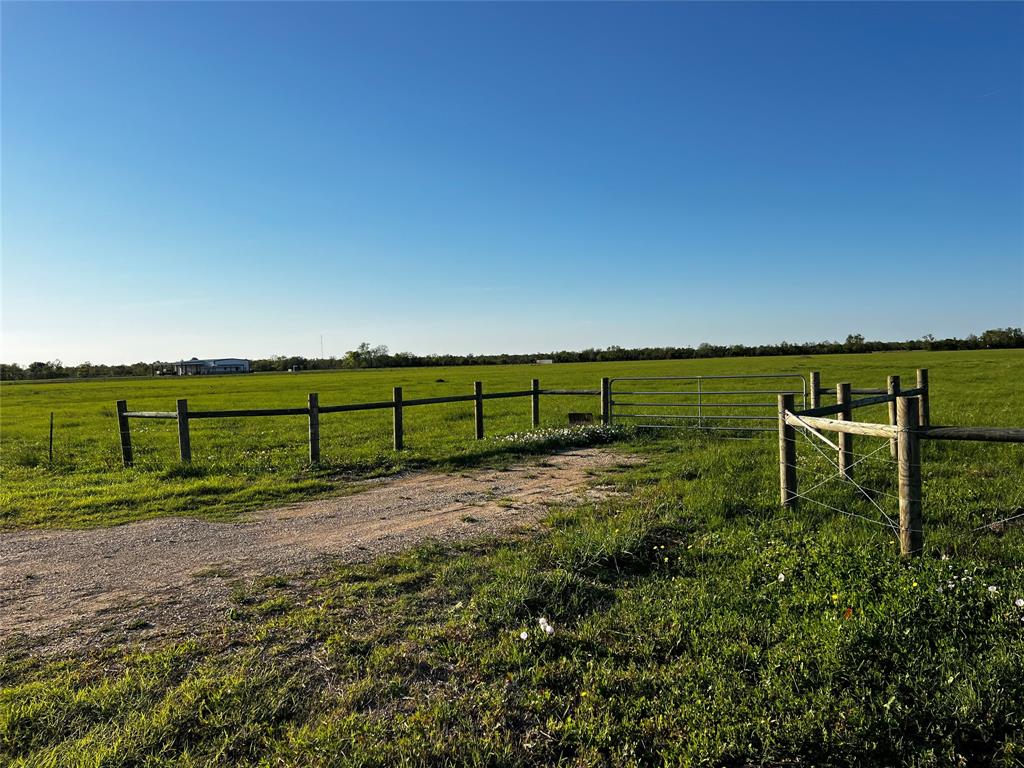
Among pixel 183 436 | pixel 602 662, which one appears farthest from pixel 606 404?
pixel 602 662

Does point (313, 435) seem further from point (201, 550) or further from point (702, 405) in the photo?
point (702, 405)

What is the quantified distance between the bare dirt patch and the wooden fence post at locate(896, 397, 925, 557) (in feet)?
13.0

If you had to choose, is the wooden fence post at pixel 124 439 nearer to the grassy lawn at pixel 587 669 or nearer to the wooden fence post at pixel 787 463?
the grassy lawn at pixel 587 669

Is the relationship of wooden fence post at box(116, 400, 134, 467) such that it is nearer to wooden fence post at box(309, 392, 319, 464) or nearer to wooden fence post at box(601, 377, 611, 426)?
wooden fence post at box(309, 392, 319, 464)

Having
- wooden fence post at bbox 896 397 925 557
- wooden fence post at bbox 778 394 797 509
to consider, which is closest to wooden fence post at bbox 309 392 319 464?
wooden fence post at bbox 778 394 797 509

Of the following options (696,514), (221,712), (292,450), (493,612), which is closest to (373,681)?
(221,712)

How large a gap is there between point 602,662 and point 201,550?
4997mm

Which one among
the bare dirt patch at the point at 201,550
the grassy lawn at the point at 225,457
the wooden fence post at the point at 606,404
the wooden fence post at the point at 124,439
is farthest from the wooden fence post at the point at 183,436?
the wooden fence post at the point at 606,404

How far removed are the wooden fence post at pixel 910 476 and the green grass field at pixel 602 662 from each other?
0.99 feet

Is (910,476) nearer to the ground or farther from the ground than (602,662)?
farther from the ground

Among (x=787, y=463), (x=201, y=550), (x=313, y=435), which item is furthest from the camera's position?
(x=313, y=435)

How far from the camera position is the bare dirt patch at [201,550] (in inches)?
186

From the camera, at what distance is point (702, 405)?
59.0 feet

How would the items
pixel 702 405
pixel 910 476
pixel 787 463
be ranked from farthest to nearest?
pixel 702 405
pixel 787 463
pixel 910 476
